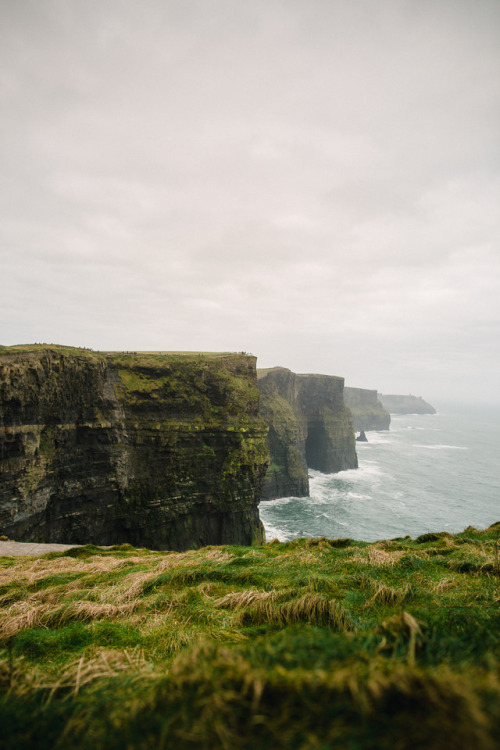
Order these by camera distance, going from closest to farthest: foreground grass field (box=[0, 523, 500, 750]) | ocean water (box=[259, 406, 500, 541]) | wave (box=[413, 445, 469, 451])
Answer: foreground grass field (box=[0, 523, 500, 750]), ocean water (box=[259, 406, 500, 541]), wave (box=[413, 445, 469, 451])

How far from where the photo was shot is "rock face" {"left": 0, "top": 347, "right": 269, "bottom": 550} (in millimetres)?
21562

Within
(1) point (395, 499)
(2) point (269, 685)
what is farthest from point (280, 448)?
(2) point (269, 685)

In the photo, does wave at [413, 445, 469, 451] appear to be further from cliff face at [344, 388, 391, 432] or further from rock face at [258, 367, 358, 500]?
rock face at [258, 367, 358, 500]

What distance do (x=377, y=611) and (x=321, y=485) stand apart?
6529 cm

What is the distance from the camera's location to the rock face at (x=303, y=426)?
58.2 metres

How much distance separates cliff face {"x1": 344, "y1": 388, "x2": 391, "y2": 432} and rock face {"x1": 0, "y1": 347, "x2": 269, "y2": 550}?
11067 centimetres

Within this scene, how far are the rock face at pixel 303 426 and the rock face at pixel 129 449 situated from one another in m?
23.4

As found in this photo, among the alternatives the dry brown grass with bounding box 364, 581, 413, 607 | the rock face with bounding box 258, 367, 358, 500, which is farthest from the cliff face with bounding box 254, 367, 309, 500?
the dry brown grass with bounding box 364, 581, 413, 607

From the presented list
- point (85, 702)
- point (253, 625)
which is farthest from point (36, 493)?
point (85, 702)

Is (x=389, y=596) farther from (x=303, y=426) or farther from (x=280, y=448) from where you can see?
(x=303, y=426)

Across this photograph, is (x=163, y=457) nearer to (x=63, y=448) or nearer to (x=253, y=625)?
(x=63, y=448)

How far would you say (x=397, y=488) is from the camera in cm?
6350

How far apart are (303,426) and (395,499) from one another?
907 inches

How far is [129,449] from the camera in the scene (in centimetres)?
2867
